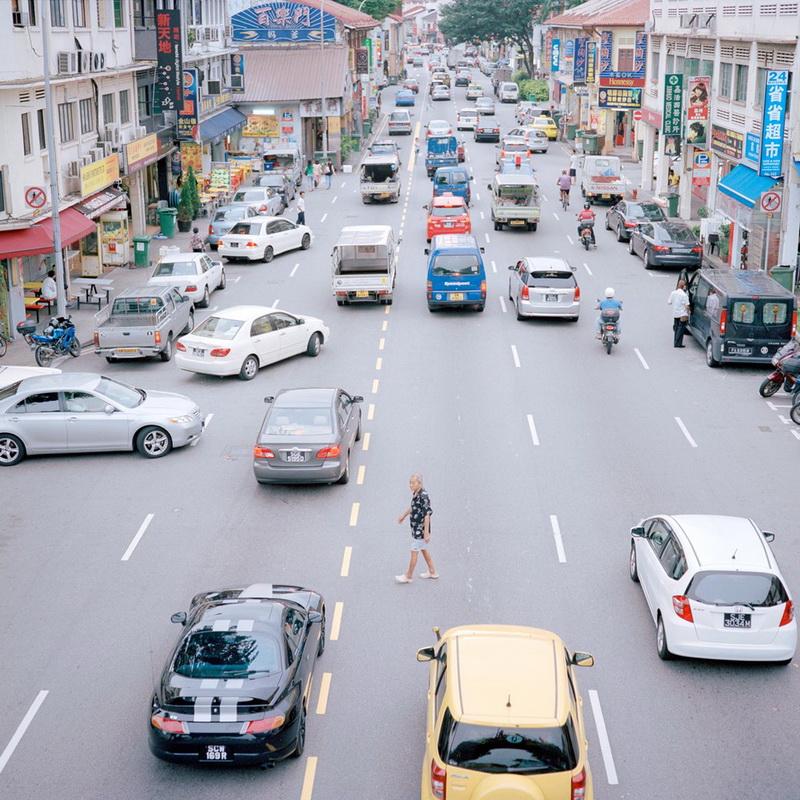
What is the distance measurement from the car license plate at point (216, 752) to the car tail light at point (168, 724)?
0.97 feet

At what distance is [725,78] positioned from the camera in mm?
41531

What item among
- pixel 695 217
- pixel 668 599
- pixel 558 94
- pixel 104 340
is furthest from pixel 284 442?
pixel 558 94

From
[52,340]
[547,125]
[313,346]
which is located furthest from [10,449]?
[547,125]

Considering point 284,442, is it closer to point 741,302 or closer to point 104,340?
point 104,340

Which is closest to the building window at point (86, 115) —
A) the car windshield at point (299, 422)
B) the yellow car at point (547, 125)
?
the car windshield at point (299, 422)

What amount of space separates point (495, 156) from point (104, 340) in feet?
158

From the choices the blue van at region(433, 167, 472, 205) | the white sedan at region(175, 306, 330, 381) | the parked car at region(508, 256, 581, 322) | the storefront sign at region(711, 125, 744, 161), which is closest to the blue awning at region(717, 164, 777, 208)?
the storefront sign at region(711, 125, 744, 161)

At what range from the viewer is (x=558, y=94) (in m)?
103

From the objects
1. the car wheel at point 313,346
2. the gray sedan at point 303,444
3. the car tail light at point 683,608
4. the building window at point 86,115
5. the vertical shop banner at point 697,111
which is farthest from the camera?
the vertical shop banner at point 697,111

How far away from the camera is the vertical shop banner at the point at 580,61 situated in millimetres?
73650

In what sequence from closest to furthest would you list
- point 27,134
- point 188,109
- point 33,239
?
point 33,239
point 27,134
point 188,109

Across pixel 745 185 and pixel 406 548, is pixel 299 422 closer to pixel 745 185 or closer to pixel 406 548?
pixel 406 548

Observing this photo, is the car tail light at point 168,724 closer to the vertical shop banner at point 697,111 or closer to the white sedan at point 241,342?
the white sedan at point 241,342

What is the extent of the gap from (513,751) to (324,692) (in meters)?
3.86
